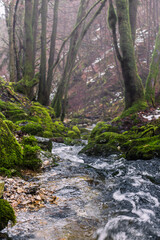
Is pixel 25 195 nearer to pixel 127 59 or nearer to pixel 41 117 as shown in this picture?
pixel 127 59

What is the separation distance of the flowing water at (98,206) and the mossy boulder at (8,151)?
492 millimetres

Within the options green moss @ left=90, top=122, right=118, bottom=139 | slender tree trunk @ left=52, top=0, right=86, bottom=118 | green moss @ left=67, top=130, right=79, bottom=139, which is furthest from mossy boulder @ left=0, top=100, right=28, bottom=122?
slender tree trunk @ left=52, top=0, right=86, bottom=118

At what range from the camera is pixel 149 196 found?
3.12 m

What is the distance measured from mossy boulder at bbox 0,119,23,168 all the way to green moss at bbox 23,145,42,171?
0.58 ft

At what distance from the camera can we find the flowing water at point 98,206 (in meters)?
2.21

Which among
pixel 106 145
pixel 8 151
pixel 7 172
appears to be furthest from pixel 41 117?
pixel 7 172

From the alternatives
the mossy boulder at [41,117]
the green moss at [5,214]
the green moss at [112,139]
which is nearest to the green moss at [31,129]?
the mossy boulder at [41,117]

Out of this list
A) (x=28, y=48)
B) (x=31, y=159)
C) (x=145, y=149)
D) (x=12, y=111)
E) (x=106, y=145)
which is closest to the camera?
(x=31, y=159)

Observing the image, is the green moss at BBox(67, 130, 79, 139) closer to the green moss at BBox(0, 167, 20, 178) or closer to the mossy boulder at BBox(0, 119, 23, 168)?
the mossy boulder at BBox(0, 119, 23, 168)

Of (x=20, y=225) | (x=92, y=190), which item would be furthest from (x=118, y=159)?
(x=20, y=225)

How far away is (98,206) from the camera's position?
2.89 metres

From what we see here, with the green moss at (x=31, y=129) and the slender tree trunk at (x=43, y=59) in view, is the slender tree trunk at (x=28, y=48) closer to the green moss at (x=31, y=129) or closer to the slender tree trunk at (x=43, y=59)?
the slender tree trunk at (x=43, y=59)

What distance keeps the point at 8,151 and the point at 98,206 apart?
5.98ft

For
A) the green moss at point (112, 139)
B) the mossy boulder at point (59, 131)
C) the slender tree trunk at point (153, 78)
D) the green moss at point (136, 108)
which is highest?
the slender tree trunk at point (153, 78)
